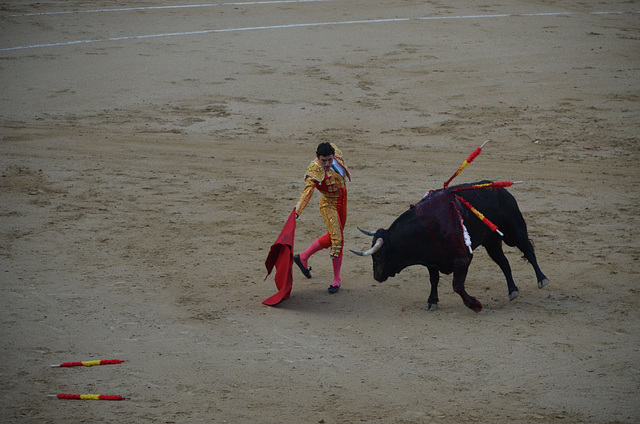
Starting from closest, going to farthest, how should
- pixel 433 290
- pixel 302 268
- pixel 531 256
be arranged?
pixel 433 290 → pixel 531 256 → pixel 302 268

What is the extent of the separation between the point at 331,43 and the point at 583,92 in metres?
4.98

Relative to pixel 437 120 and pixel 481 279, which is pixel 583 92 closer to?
pixel 437 120

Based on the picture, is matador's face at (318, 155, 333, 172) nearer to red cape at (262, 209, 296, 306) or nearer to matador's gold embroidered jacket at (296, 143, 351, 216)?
matador's gold embroidered jacket at (296, 143, 351, 216)

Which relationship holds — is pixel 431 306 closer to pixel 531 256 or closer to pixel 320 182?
pixel 531 256

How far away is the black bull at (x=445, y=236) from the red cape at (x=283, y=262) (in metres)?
0.71

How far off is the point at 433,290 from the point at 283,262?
137 cm

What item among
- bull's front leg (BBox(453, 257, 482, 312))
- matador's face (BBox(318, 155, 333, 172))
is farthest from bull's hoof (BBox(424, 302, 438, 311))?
matador's face (BBox(318, 155, 333, 172))

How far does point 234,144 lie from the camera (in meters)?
11.7

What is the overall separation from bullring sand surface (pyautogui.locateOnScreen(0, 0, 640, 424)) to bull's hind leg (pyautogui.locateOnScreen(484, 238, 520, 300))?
114 mm

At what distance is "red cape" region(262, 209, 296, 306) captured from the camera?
710 centimetres

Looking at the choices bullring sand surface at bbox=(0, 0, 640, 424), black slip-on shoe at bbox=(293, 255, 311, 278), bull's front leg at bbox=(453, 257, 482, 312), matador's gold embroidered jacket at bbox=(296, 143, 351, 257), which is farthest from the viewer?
black slip-on shoe at bbox=(293, 255, 311, 278)

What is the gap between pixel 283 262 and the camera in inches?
283

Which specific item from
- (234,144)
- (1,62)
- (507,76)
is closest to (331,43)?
(507,76)

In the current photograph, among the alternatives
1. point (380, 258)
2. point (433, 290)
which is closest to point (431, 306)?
point (433, 290)
